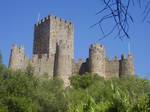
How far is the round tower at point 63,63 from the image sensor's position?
4628cm

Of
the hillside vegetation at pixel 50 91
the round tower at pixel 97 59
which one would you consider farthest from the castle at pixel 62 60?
the hillside vegetation at pixel 50 91

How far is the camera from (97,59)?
4816 cm

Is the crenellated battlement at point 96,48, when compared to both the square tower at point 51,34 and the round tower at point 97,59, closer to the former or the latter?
the round tower at point 97,59

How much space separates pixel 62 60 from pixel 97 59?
10.5 ft

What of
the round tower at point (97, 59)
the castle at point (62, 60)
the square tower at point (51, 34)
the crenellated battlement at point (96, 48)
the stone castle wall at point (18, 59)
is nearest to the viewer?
the stone castle wall at point (18, 59)

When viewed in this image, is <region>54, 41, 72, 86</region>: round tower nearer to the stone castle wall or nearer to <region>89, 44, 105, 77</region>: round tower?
<region>89, 44, 105, 77</region>: round tower

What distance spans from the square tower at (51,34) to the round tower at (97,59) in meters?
2.17

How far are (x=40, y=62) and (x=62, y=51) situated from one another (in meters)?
2.70

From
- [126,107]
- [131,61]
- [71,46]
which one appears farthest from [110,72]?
[126,107]

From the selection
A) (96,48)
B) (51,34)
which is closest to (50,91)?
(96,48)

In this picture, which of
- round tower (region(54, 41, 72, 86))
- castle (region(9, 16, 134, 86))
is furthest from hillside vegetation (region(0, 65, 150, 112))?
castle (region(9, 16, 134, 86))

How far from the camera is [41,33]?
53.7 meters

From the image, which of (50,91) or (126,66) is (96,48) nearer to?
(126,66)

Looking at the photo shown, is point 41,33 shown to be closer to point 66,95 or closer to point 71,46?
point 71,46
